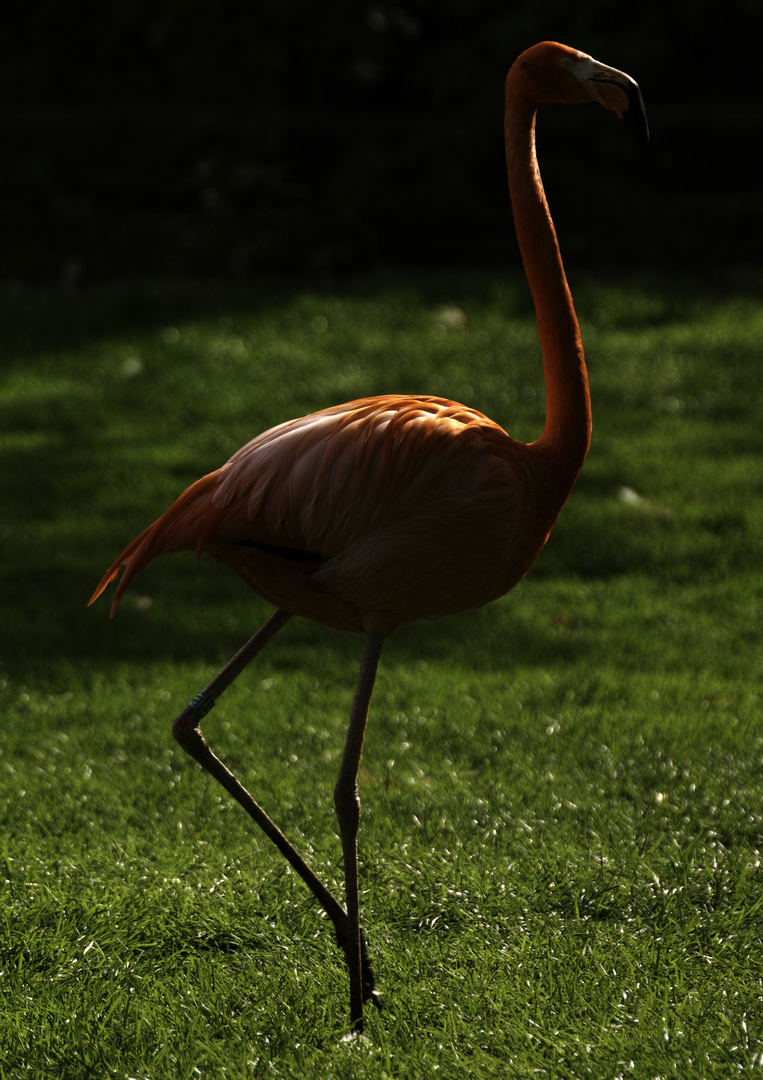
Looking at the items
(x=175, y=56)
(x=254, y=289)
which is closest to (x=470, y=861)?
(x=254, y=289)

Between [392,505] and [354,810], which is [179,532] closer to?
[392,505]

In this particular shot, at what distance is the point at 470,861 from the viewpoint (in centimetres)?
336

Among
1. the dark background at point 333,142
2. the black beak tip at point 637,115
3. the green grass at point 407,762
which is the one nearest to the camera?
the black beak tip at point 637,115

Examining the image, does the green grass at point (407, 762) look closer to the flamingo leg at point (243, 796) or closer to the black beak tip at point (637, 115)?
the flamingo leg at point (243, 796)

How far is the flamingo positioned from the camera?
265 centimetres

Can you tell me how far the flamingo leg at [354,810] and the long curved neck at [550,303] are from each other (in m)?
0.64

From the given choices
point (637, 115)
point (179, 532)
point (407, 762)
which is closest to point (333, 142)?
point (407, 762)

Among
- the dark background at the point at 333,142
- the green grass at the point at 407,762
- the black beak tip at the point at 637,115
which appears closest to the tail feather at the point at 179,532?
the green grass at the point at 407,762

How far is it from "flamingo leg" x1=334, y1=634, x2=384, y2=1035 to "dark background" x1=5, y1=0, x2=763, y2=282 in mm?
6279

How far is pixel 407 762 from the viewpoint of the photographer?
3959 millimetres

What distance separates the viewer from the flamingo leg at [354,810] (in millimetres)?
2646

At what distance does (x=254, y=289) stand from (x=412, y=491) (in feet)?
19.7

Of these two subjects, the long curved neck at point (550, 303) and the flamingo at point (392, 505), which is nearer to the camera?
the flamingo at point (392, 505)

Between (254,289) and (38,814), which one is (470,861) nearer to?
(38,814)
